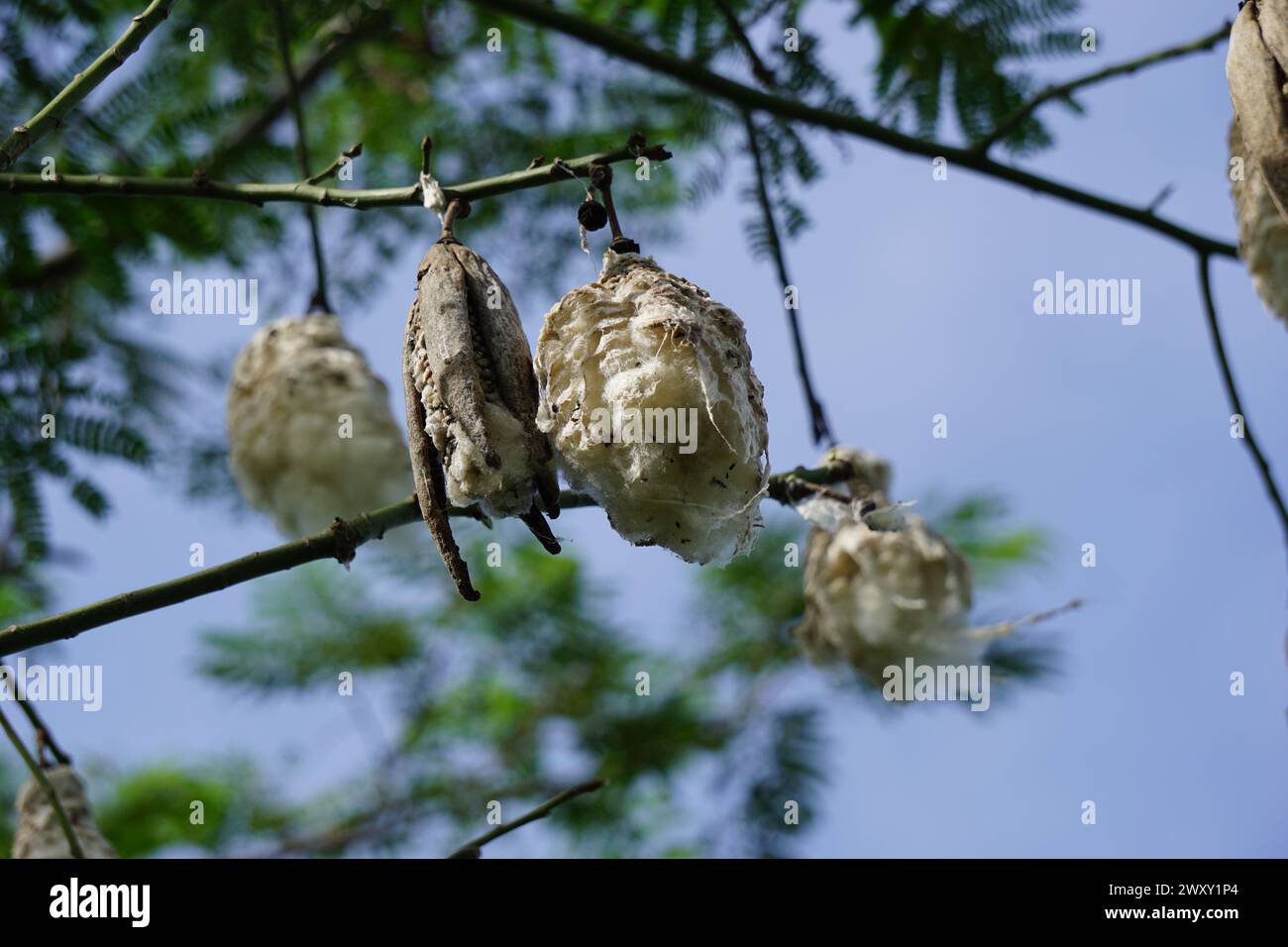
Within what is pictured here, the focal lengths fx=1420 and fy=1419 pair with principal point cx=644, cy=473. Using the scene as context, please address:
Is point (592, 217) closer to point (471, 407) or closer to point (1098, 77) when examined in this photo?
point (471, 407)

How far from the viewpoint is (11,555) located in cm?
477

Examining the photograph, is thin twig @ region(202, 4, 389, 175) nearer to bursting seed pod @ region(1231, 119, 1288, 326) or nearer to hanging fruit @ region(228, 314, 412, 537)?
hanging fruit @ region(228, 314, 412, 537)

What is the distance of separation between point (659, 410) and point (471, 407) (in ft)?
0.63

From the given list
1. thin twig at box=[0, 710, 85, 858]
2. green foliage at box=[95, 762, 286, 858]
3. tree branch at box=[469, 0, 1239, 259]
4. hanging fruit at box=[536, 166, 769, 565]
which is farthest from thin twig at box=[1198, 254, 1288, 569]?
green foliage at box=[95, 762, 286, 858]

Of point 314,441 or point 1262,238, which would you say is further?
point 314,441

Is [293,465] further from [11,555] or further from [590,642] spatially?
[590,642]

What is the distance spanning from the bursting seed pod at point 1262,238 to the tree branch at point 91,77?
1.42m

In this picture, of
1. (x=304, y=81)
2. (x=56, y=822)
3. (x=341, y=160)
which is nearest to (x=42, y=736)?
(x=56, y=822)

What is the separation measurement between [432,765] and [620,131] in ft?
9.29

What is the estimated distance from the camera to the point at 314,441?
8.12ft

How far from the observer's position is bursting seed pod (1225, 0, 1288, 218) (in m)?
1.54

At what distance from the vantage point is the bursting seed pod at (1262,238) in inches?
76.0
